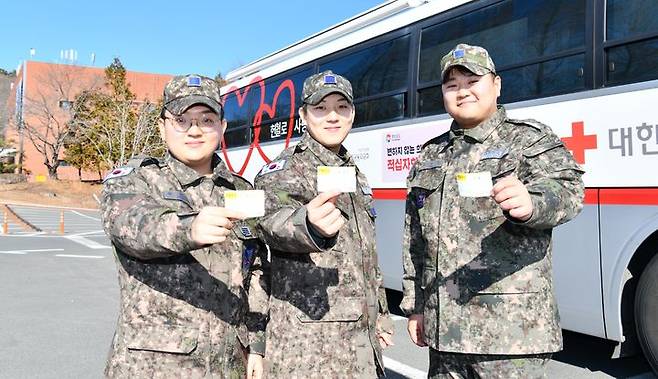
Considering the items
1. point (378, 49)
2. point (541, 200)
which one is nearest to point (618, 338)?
point (541, 200)

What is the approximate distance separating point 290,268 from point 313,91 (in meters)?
0.82

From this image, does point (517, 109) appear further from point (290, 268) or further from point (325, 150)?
point (290, 268)

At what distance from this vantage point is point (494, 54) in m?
5.34

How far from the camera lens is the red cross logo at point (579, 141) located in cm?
442

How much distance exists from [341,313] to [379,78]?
182 inches

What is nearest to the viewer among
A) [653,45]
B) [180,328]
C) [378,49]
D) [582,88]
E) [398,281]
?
[180,328]

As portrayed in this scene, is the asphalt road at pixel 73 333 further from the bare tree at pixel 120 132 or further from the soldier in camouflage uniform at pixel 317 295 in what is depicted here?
the bare tree at pixel 120 132

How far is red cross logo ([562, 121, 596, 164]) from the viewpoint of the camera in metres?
4.42

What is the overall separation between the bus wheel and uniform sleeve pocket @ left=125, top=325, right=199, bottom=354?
137 inches

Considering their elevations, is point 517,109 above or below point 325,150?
above

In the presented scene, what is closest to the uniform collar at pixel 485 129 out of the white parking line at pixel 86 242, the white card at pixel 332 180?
the white card at pixel 332 180

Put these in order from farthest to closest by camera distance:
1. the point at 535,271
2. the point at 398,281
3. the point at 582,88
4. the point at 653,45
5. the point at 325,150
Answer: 1. the point at 398,281
2. the point at 582,88
3. the point at 653,45
4. the point at 325,150
5. the point at 535,271

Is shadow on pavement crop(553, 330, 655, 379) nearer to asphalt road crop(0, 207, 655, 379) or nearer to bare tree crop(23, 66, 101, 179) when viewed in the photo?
asphalt road crop(0, 207, 655, 379)

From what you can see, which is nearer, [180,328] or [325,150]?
[180,328]
